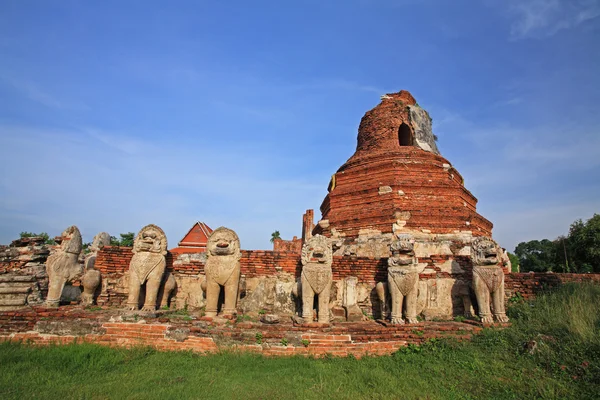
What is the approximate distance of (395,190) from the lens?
1105 cm

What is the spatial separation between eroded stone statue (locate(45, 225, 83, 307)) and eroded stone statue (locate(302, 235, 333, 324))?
186 inches

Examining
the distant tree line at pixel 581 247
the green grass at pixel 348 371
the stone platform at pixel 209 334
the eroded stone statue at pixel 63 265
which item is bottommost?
the green grass at pixel 348 371

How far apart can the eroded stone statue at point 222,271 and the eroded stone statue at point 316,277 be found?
1304 millimetres

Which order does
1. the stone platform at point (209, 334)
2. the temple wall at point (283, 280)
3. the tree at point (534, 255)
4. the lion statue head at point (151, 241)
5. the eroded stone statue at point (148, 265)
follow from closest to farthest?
the stone platform at point (209, 334), the eroded stone statue at point (148, 265), the lion statue head at point (151, 241), the temple wall at point (283, 280), the tree at point (534, 255)

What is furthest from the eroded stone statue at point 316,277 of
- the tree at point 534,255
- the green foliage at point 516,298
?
the tree at point 534,255

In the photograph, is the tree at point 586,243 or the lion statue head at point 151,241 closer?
the lion statue head at point 151,241

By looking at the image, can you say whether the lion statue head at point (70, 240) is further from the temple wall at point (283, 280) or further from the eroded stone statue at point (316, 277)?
the eroded stone statue at point (316, 277)

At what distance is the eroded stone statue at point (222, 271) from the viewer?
6645mm

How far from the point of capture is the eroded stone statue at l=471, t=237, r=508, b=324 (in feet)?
22.2

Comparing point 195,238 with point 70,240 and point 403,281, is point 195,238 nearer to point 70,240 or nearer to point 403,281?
point 70,240

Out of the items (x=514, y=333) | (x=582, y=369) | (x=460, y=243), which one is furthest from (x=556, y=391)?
(x=460, y=243)

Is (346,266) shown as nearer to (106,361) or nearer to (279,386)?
(279,386)

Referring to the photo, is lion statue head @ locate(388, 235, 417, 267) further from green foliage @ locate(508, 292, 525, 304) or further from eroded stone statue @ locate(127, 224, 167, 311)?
eroded stone statue @ locate(127, 224, 167, 311)

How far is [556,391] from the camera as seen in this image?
3.91 metres
